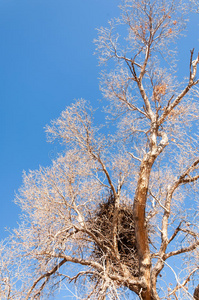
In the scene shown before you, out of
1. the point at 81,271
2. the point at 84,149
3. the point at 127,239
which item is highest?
the point at 84,149

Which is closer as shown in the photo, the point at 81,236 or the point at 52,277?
the point at 52,277

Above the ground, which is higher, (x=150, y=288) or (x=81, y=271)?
(x=81, y=271)

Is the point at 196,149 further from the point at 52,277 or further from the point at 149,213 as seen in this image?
the point at 52,277

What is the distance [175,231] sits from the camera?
6.50 m

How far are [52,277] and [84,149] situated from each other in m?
3.27

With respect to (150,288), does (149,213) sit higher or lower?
higher

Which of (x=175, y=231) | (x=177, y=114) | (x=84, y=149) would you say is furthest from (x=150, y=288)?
(x=177, y=114)

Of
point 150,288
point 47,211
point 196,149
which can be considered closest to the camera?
point 150,288

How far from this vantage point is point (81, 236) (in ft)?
25.9

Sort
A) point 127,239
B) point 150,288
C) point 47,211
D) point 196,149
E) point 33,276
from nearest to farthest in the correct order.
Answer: point 150,288, point 196,149, point 33,276, point 47,211, point 127,239

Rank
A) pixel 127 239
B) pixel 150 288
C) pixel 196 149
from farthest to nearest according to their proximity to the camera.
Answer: pixel 127 239 < pixel 196 149 < pixel 150 288

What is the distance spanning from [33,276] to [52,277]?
0.52 metres

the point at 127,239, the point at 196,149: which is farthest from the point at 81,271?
the point at 196,149

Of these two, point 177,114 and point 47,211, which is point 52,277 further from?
point 177,114
